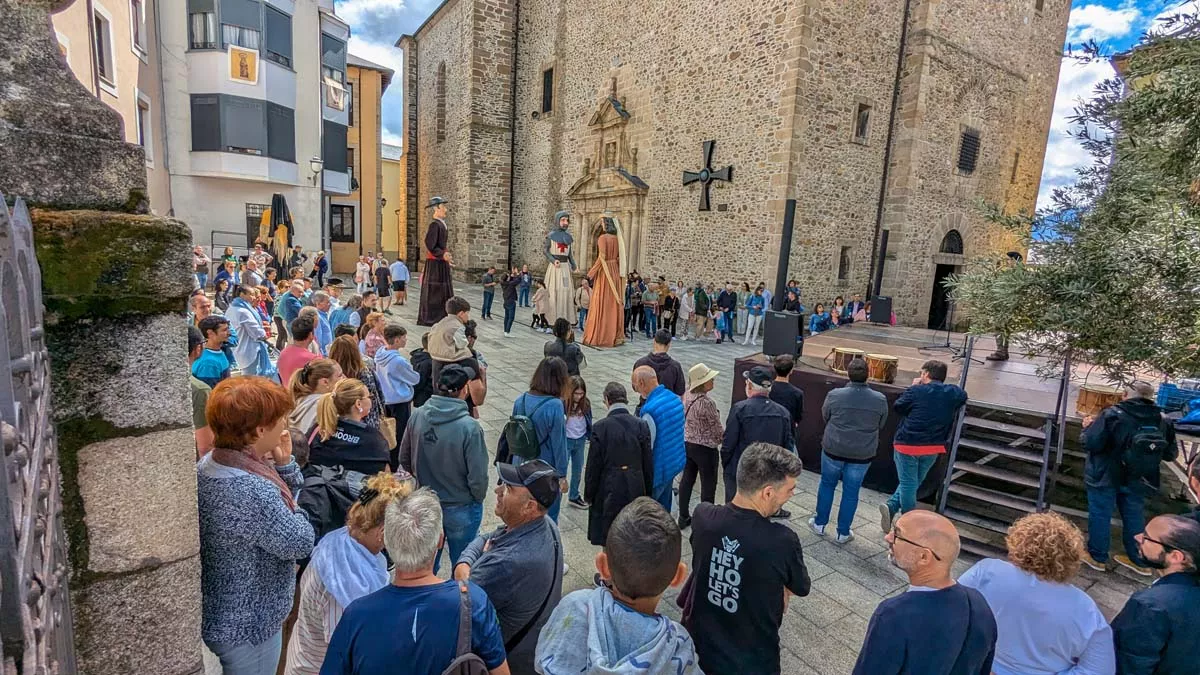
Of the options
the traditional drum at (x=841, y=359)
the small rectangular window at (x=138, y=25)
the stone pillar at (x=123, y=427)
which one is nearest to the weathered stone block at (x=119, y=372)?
the stone pillar at (x=123, y=427)

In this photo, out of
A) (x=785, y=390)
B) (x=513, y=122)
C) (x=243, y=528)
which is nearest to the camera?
(x=243, y=528)

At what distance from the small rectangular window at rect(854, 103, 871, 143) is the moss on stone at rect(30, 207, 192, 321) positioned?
16056mm

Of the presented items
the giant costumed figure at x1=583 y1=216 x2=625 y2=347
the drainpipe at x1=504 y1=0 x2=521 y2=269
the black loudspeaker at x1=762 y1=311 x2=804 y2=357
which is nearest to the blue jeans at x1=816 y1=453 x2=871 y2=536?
the black loudspeaker at x1=762 y1=311 x2=804 y2=357

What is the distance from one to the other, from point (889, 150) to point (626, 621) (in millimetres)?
16970

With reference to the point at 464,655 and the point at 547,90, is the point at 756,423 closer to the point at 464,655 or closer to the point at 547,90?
the point at 464,655

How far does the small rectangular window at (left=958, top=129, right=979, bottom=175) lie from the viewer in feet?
53.8

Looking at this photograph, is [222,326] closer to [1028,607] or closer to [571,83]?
[1028,607]

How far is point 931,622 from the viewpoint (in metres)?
1.94

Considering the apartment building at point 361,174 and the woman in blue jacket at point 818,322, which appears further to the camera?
the apartment building at point 361,174

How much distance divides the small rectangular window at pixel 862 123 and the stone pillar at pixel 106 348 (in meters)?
16.1

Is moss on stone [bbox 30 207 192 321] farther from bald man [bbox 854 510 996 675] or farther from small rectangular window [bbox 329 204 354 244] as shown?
small rectangular window [bbox 329 204 354 244]

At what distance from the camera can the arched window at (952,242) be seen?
665 inches

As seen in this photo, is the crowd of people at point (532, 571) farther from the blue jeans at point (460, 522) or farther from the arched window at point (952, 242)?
the arched window at point (952, 242)

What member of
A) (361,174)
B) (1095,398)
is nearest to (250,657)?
(1095,398)
